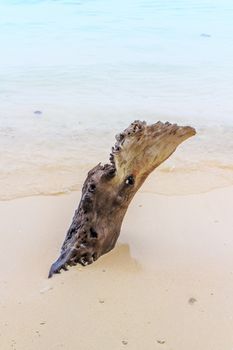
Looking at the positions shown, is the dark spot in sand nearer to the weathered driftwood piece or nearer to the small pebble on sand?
the small pebble on sand

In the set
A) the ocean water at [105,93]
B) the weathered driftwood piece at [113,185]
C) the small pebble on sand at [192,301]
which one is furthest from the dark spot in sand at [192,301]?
the ocean water at [105,93]

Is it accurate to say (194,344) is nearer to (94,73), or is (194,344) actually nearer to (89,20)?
(94,73)

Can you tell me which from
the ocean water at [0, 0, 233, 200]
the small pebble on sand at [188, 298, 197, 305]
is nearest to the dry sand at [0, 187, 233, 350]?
the small pebble on sand at [188, 298, 197, 305]

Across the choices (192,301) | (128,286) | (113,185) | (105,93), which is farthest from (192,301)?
(105,93)

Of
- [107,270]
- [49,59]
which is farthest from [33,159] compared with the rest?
[49,59]

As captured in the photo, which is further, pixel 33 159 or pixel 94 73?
pixel 94 73

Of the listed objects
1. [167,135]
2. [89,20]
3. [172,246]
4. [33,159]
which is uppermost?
[167,135]

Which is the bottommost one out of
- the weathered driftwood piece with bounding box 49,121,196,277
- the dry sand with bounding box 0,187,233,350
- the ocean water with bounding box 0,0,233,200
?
the ocean water with bounding box 0,0,233,200
